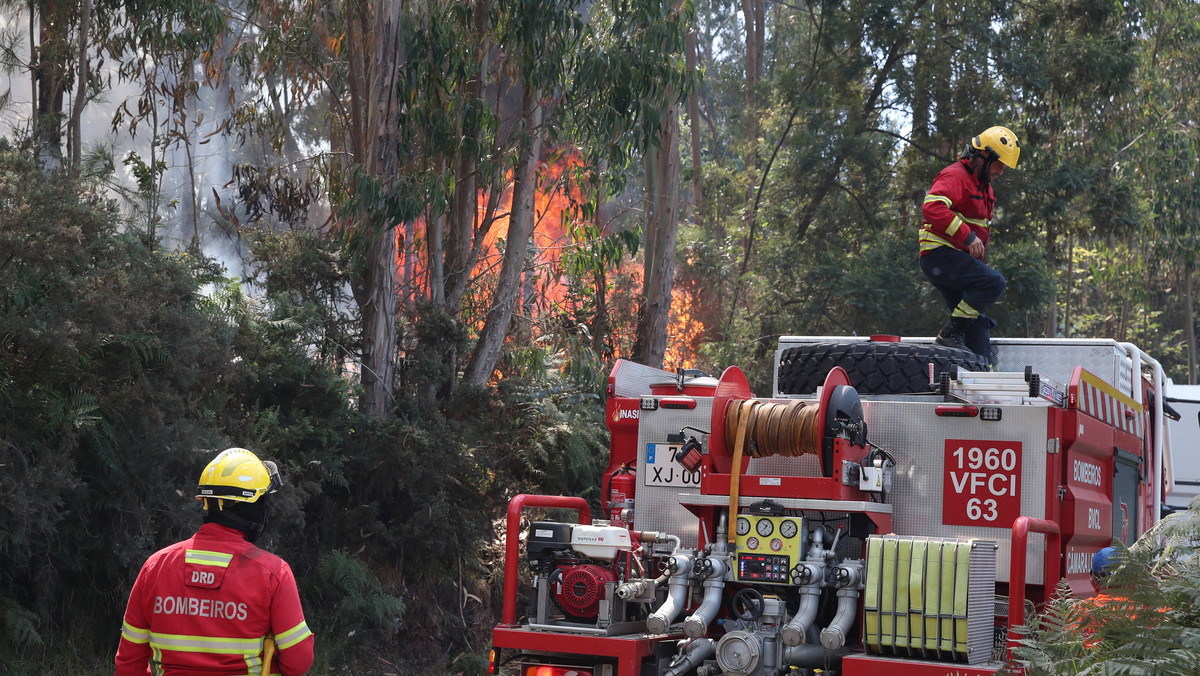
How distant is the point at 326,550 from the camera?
1102 cm

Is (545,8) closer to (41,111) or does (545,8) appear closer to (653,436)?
(41,111)

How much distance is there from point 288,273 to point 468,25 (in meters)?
3.49

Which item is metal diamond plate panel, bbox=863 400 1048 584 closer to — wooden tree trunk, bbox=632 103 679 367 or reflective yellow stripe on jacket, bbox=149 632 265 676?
reflective yellow stripe on jacket, bbox=149 632 265 676

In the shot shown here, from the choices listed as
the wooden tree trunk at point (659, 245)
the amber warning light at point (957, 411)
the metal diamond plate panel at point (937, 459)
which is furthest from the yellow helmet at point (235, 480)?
the wooden tree trunk at point (659, 245)

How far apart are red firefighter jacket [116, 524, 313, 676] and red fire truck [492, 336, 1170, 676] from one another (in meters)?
2.30

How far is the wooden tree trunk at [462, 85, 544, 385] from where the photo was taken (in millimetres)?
13586

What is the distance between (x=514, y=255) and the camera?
14.1 meters

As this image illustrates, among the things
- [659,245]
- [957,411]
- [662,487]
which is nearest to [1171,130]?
[659,245]

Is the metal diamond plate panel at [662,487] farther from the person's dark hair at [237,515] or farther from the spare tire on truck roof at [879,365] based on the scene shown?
the person's dark hair at [237,515]

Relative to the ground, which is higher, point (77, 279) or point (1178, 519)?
point (77, 279)

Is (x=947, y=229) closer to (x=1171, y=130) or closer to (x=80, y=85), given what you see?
(x=80, y=85)

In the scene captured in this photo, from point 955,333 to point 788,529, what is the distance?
108 inches

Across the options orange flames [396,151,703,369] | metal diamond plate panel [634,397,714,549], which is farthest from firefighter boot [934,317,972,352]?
orange flames [396,151,703,369]

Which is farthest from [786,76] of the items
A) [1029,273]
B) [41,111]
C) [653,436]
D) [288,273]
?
[653,436]
